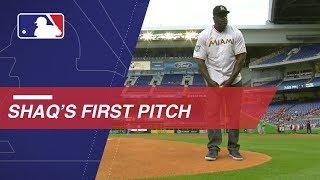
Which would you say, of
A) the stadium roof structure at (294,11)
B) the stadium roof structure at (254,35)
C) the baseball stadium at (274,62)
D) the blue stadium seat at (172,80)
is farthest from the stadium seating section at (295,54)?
the blue stadium seat at (172,80)

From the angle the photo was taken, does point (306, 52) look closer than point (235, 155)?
No

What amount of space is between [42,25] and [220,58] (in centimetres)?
175

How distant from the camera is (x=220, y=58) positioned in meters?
4.52

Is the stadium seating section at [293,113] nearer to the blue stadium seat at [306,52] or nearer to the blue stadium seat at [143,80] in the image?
the blue stadium seat at [306,52]

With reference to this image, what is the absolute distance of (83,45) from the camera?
147 inches

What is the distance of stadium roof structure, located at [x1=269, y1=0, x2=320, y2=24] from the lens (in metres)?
37.3

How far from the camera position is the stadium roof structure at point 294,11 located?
37281mm

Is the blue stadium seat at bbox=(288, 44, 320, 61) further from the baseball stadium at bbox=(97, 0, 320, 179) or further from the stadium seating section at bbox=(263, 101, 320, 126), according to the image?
the stadium seating section at bbox=(263, 101, 320, 126)

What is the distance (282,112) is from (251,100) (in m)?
4.57

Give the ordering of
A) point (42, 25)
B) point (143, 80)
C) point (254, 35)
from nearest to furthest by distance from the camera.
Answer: point (42, 25) < point (254, 35) < point (143, 80)

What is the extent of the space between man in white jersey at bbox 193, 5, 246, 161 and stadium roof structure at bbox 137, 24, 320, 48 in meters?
37.4

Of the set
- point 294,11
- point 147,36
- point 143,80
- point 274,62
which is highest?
point 294,11

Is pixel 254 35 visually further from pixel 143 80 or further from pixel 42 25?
pixel 42 25

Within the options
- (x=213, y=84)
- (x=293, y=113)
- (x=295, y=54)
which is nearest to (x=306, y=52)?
(x=295, y=54)
